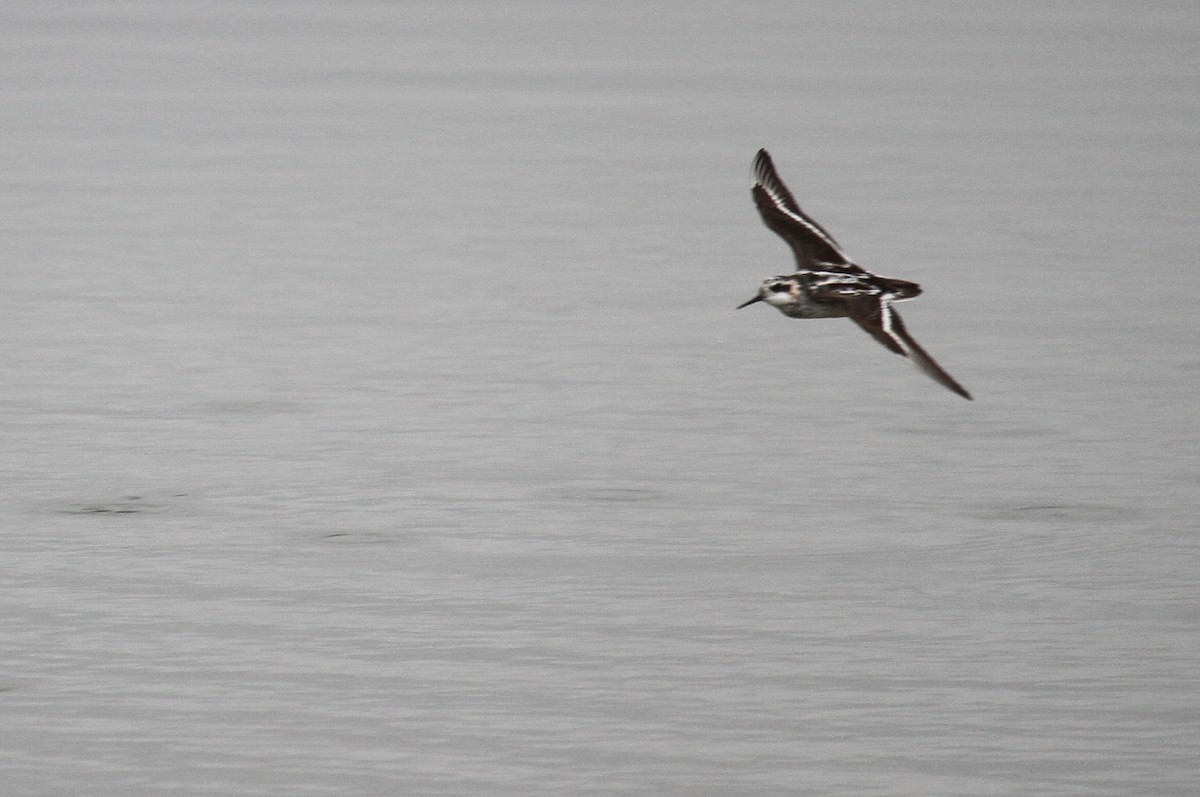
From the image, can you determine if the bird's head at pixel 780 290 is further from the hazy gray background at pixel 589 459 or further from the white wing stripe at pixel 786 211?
the hazy gray background at pixel 589 459

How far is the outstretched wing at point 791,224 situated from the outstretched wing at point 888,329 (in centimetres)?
41

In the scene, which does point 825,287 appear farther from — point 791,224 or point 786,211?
point 786,211

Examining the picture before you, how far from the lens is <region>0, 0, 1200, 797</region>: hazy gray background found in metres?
5.49

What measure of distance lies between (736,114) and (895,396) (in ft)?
23.4

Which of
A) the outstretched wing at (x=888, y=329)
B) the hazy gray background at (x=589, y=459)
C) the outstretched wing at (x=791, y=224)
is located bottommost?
the hazy gray background at (x=589, y=459)

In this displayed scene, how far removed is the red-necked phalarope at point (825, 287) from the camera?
655cm

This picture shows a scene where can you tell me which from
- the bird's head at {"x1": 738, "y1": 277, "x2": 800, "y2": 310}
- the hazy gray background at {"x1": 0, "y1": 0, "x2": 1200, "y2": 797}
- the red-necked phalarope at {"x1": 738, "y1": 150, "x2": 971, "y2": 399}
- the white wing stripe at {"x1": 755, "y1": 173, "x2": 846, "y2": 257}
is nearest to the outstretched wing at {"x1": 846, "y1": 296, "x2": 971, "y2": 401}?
the red-necked phalarope at {"x1": 738, "y1": 150, "x2": 971, "y2": 399}

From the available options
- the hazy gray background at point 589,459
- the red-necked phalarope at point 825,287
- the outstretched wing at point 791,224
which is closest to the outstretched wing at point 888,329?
the red-necked phalarope at point 825,287

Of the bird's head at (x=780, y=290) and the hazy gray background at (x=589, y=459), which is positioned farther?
the bird's head at (x=780, y=290)

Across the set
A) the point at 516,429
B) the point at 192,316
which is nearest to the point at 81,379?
the point at 192,316

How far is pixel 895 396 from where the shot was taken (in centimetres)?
877

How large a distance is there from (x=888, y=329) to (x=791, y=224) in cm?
109

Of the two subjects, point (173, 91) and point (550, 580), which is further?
point (173, 91)

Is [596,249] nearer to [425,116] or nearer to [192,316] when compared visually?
[192,316]
